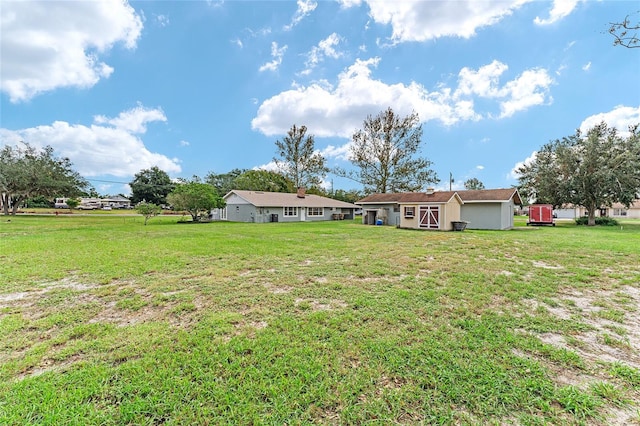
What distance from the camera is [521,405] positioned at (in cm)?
197

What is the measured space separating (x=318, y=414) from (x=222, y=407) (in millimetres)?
696

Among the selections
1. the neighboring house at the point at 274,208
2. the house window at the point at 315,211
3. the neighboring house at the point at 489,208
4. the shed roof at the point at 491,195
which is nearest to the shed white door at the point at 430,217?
the neighboring house at the point at 489,208

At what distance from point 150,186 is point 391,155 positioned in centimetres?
5092

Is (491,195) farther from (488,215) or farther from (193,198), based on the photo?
(193,198)

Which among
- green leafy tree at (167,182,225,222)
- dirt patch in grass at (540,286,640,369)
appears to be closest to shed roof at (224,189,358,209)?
green leafy tree at (167,182,225,222)

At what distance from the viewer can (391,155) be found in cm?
2695

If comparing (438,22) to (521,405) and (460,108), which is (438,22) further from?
(521,405)

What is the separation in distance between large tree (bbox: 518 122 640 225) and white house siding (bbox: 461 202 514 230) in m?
6.31

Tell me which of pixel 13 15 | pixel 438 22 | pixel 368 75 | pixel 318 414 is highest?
pixel 368 75

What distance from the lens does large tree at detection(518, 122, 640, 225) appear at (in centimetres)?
1902

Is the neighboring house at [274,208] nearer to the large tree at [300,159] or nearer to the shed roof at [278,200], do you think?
the shed roof at [278,200]

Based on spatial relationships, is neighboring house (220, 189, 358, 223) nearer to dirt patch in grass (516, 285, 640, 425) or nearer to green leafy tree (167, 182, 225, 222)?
green leafy tree (167, 182, 225, 222)

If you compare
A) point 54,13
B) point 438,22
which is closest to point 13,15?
point 54,13

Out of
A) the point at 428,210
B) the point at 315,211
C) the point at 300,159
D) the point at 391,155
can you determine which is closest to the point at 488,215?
the point at 428,210
